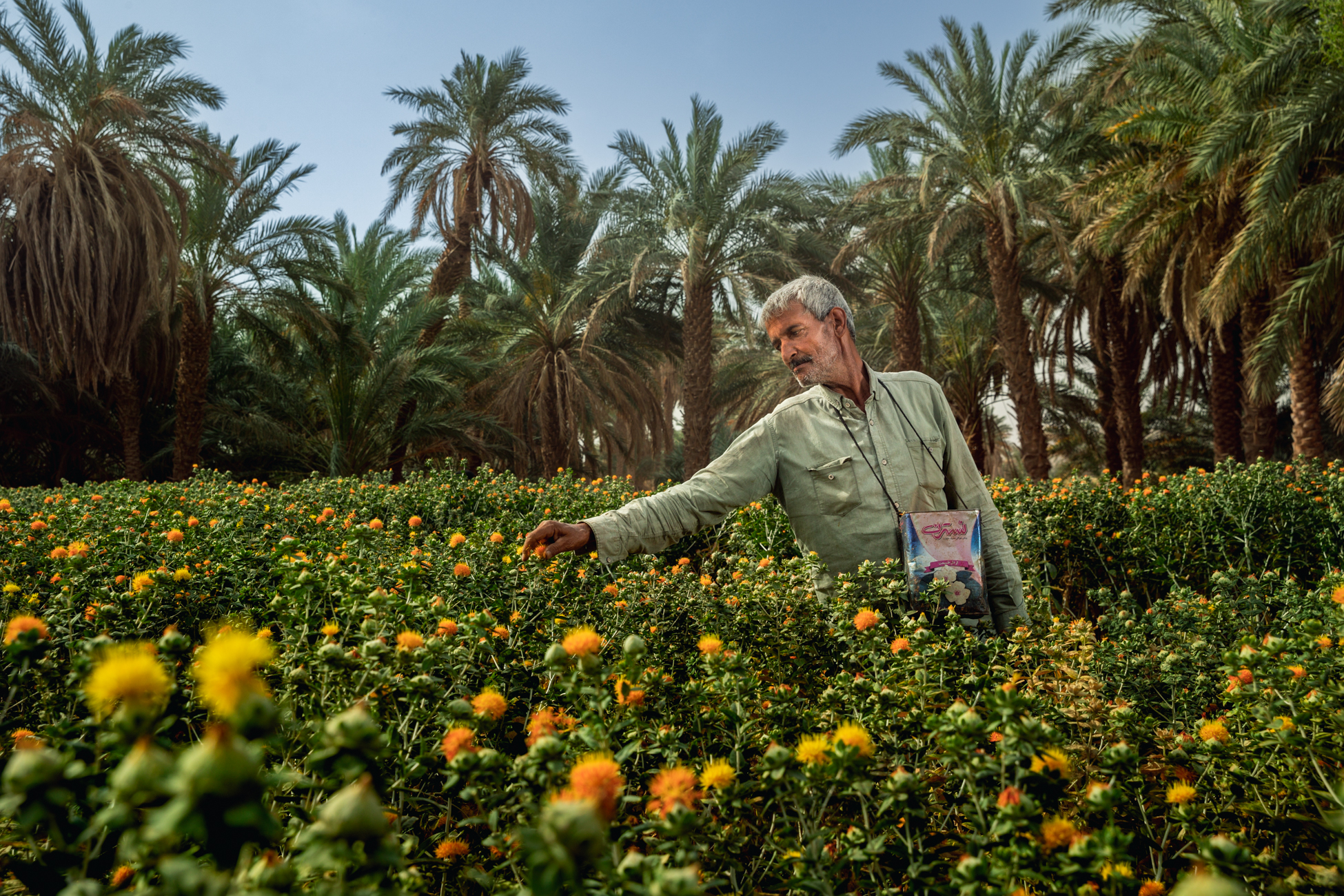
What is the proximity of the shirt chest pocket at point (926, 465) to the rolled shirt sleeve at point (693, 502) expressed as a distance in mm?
474

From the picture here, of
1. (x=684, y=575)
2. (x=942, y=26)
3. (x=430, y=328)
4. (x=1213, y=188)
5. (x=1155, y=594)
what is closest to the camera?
(x=684, y=575)

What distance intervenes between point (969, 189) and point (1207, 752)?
13838 mm

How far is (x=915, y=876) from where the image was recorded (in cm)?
87

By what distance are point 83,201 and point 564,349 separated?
25.8 ft

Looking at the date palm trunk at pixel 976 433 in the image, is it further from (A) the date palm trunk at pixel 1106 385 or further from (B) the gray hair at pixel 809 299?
(B) the gray hair at pixel 809 299

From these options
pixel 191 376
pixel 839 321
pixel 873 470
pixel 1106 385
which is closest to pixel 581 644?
pixel 873 470

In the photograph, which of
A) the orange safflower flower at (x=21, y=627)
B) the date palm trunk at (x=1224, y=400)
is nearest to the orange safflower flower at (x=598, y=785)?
the orange safflower flower at (x=21, y=627)

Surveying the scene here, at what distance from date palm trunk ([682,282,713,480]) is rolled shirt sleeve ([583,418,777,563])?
37.0 feet

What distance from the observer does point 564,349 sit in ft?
52.1

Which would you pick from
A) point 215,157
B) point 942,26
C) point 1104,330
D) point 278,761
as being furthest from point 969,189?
point 278,761

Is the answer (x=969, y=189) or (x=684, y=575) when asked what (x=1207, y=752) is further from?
(x=969, y=189)

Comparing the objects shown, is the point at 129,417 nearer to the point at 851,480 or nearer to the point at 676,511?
the point at 676,511

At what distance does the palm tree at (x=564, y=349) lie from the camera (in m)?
15.2

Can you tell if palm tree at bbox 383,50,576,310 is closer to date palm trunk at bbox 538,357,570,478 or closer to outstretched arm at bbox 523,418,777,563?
date palm trunk at bbox 538,357,570,478
